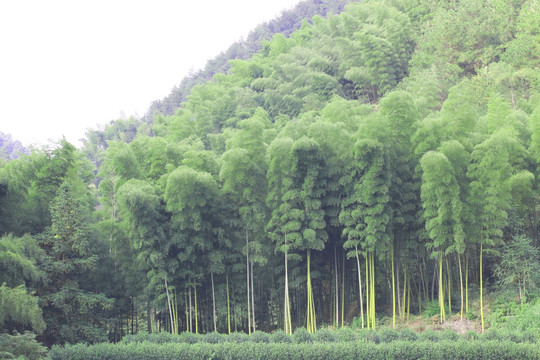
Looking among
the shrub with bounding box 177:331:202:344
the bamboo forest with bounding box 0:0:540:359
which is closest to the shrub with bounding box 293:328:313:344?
the bamboo forest with bounding box 0:0:540:359

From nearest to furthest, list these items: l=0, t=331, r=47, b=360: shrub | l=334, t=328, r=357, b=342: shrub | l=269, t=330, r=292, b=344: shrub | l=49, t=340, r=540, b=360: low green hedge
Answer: l=0, t=331, r=47, b=360: shrub < l=49, t=340, r=540, b=360: low green hedge < l=334, t=328, r=357, b=342: shrub < l=269, t=330, r=292, b=344: shrub

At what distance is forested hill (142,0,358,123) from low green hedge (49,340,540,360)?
46717 millimetres

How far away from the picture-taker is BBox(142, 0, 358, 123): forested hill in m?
58.6

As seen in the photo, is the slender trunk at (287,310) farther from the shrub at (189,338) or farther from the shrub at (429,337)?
the shrub at (429,337)

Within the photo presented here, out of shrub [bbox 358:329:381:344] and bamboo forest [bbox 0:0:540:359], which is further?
bamboo forest [bbox 0:0:540:359]

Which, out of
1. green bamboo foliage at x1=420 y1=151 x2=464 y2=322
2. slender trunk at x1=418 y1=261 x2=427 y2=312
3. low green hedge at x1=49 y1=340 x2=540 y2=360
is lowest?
low green hedge at x1=49 y1=340 x2=540 y2=360

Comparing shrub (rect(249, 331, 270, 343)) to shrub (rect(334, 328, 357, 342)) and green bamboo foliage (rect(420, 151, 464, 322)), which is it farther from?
green bamboo foliage (rect(420, 151, 464, 322))

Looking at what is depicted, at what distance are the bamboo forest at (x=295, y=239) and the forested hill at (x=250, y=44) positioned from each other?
141ft

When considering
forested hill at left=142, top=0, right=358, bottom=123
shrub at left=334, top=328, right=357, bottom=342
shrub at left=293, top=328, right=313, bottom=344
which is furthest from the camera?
forested hill at left=142, top=0, right=358, bottom=123

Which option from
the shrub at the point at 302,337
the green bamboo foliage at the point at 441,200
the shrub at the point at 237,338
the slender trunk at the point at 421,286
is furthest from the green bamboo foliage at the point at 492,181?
the shrub at the point at 237,338

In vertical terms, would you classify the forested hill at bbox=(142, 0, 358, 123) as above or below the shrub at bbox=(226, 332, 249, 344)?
above

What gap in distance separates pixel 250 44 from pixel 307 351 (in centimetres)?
6314

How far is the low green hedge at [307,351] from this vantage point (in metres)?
9.32

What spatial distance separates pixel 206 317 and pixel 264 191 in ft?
13.8
